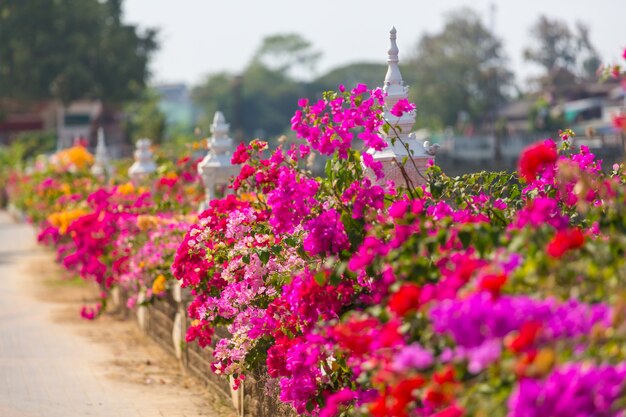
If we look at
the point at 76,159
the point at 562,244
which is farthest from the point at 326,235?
the point at 76,159

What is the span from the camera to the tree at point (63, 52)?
7450cm

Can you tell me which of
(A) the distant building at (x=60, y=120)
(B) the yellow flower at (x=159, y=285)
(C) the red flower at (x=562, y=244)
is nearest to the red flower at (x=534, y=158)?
(C) the red flower at (x=562, y=244)

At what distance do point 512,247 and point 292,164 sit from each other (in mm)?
3534

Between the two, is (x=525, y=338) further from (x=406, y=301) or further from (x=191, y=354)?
(x=191, y=354)

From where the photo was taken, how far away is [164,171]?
1838 centimetres

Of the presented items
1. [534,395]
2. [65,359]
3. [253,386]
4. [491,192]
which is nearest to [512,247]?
[534,395]

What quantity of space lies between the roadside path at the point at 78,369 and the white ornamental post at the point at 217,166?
1894 mm

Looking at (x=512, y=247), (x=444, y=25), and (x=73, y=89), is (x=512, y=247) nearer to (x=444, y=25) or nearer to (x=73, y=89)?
(x=73, y=89)

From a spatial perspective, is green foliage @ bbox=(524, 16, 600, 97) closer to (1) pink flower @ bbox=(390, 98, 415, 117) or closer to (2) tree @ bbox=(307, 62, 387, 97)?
(2) tree @ bbox=(307, 62, 387, 97)

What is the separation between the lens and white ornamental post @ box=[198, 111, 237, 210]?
13.2 m

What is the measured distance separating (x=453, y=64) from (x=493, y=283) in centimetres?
10286

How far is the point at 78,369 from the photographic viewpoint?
42.7 ft

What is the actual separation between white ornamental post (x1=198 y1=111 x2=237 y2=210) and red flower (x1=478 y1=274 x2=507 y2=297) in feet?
29.7

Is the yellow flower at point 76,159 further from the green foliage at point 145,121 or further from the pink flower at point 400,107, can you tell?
the green foliage at point 145,121
